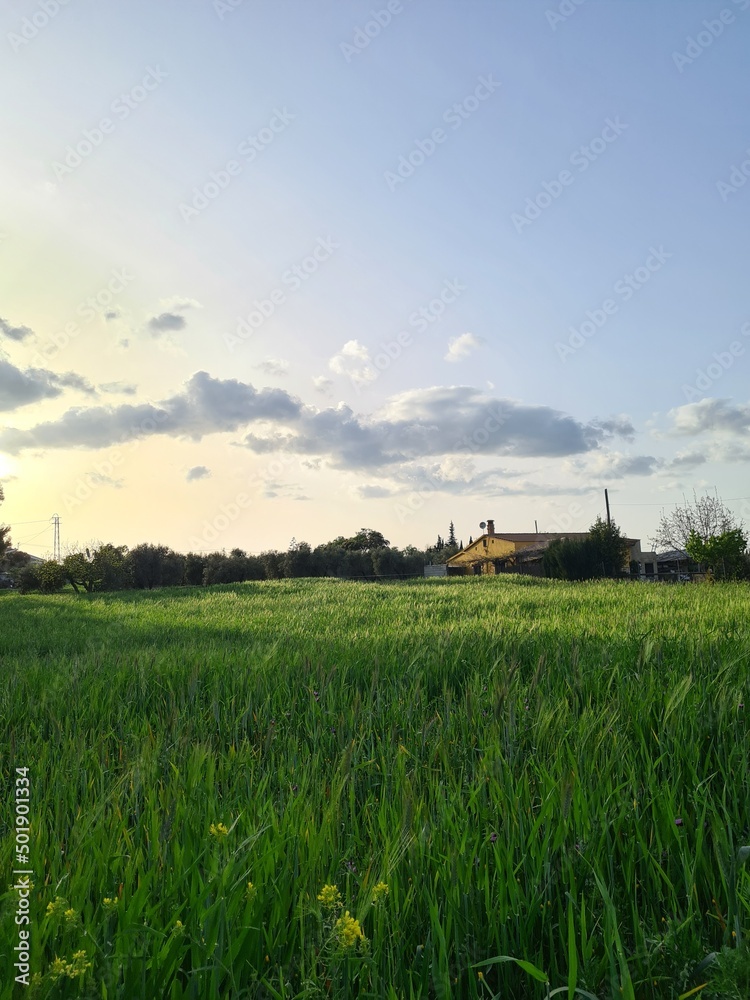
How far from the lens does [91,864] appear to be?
6.58 feet

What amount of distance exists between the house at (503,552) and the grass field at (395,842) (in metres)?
51.7

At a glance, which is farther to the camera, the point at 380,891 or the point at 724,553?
the point at 724,553

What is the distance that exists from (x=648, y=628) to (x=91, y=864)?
237 inches

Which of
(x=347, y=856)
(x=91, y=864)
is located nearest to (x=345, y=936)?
(x=347, y=856)

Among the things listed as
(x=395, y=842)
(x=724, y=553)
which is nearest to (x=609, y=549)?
(x=724, y=553)

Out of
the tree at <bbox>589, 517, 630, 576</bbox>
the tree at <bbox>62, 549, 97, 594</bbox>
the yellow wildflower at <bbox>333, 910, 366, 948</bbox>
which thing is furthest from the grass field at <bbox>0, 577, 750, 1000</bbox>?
the tree at <bbox>62, 549, 97, 594</bbox>

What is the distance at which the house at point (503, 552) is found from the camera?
200 feet

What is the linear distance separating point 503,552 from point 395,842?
7243 cm

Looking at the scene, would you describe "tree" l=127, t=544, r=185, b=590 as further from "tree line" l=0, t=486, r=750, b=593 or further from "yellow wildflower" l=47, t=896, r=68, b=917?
"yellow wildflower" l=47, t=896, r=68, b=917

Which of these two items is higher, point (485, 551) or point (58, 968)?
point (485, 551)

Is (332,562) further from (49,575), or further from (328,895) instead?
(328,895)

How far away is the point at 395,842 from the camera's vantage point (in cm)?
199

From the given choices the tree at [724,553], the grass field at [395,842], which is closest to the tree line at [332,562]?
the tree at [724,553]

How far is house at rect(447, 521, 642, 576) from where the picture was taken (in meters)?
60.9
